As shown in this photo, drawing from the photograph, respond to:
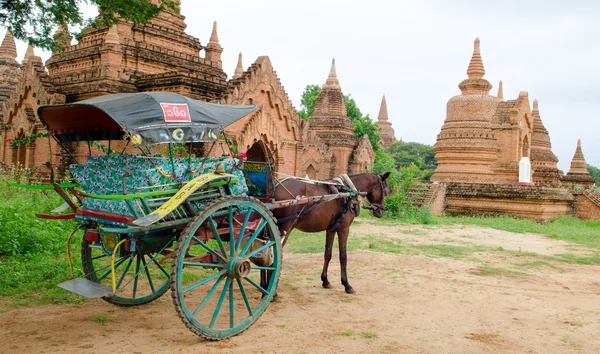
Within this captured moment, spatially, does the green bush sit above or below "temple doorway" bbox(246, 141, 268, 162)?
below

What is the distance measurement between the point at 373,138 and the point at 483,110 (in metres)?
15.7

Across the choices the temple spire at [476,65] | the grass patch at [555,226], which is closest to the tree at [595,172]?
the temple spire at [476,65]

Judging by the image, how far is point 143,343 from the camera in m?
4.71

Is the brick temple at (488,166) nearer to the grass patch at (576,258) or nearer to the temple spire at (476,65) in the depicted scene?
the temple spire at (476,65)

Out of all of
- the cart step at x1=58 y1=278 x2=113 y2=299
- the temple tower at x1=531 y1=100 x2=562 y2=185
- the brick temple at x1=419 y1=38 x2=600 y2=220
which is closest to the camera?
the cart step at x1=58 y1=278 x2=113 y2=299

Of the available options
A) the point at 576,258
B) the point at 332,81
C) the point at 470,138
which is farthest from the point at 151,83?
the point at 332,81

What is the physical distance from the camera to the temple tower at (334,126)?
2527cm

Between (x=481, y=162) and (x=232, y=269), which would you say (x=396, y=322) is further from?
(x=481, y=162)

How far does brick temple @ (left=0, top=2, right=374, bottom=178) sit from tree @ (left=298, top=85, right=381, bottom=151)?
19.5m

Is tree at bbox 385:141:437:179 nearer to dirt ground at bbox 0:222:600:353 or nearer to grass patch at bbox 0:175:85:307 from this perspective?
dirt ground at bbox 0:222:600:353

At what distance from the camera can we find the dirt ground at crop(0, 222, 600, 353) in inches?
189

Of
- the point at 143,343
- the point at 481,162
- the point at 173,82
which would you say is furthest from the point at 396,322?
the point at 481,162

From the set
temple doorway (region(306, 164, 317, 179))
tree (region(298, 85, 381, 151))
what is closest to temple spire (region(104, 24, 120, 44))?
temple doorway (region(306, 164, 317, 179))

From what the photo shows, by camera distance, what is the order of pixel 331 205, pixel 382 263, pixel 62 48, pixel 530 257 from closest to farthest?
pixel 331 205 → pixel 62 48 → pixel 382 263 → pixel 530 257
